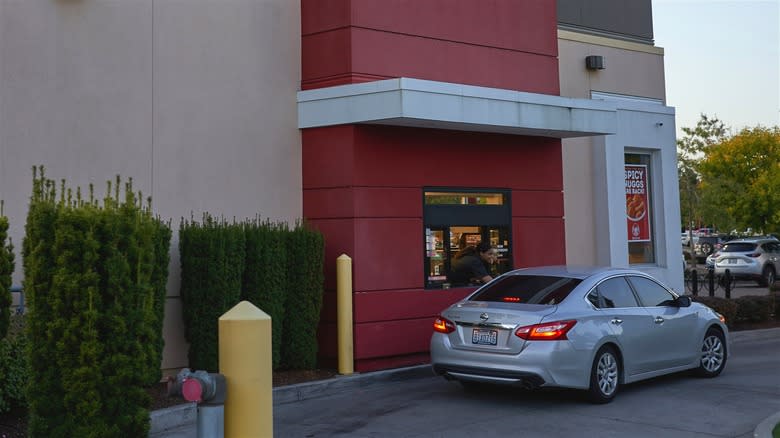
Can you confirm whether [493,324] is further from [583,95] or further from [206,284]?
A: [583,95]

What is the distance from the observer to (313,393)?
10539 mm

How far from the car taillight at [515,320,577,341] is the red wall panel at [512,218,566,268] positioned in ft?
15.5

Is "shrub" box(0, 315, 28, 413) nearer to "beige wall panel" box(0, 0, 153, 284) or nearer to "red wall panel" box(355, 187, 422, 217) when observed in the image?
"beige wall panel" box(0, 0, 153, 284)

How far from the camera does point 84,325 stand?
638 centimetres

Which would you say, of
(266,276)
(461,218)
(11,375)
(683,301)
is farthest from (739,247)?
(11,375)

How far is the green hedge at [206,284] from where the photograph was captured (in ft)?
34.1

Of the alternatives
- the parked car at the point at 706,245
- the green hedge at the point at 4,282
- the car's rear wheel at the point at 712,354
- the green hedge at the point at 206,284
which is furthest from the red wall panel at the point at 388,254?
the parked car at the point at 706,245

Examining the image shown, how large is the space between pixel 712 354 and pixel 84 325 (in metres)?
8.19

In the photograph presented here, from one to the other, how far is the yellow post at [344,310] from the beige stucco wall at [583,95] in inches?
242

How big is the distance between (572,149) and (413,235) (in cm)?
518

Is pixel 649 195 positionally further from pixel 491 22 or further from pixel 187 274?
pixel 187 274

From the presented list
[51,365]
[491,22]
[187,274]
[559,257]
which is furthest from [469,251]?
[51,365]

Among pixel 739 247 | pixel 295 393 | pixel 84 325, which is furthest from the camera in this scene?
pixel 739 247

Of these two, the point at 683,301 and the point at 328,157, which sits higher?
the point at 328,157
